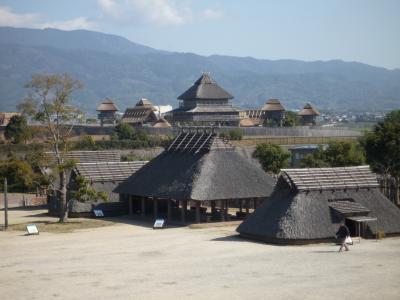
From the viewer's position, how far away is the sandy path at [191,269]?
72.9ft

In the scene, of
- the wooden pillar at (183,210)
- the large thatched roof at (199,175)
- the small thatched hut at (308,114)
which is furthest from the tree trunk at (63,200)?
the small thatched hut at (308,114)

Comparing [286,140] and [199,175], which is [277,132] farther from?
[199,175]

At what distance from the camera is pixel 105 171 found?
45312 mm

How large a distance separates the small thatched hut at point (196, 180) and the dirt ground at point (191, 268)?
12.4 ft

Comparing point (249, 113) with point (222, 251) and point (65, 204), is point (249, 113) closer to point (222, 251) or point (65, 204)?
point (65, 204)

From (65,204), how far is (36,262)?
12295 millimetres

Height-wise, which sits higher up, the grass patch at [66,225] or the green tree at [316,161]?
the green tree at [316,161]

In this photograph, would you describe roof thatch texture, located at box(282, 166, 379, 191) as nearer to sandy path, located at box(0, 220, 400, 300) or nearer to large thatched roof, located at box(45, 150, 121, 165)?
sandy path, located at box(0, 220, 400, 300)

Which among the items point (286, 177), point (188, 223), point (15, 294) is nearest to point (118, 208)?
point (188, 223)

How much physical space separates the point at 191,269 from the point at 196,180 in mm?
12523

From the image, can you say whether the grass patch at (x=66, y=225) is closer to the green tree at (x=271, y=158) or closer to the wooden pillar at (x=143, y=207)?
the wooden pillar at (x=143, y=207)

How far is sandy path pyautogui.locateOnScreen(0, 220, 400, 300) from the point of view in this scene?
22.2 m

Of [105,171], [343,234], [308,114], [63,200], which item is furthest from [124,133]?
[343,234]

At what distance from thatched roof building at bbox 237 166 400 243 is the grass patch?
949cm
